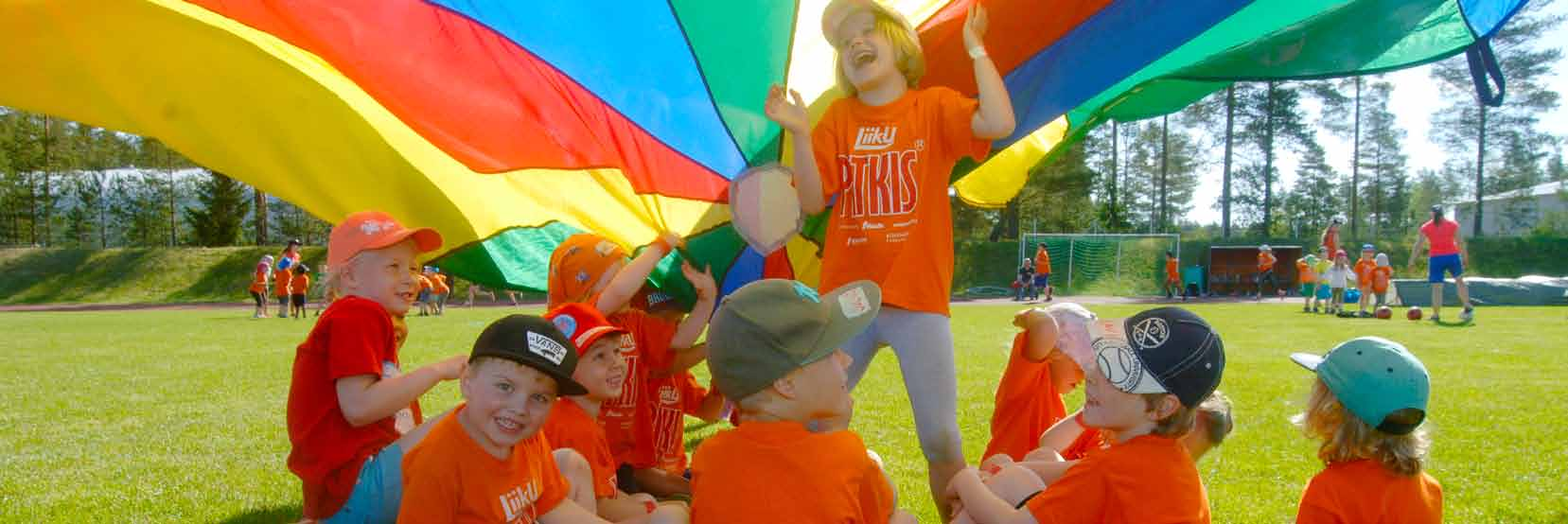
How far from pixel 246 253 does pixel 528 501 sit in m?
36.2

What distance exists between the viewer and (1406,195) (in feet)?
154

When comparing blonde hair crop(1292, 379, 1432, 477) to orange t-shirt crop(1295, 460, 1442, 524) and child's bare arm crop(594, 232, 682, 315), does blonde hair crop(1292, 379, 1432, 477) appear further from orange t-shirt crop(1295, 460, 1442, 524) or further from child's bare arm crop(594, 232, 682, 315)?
child's bare arm crop(594, 232, 682, 315)

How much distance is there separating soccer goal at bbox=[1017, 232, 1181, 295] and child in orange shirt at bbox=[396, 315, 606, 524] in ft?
95.5

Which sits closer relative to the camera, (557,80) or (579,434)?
(579,434)

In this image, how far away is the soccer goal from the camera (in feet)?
99.5

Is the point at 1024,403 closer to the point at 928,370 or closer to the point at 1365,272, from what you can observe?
the point at 928,370

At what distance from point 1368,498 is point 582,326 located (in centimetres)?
208

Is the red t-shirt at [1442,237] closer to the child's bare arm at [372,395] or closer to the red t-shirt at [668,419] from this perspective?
the red t-shirt at [668,419]

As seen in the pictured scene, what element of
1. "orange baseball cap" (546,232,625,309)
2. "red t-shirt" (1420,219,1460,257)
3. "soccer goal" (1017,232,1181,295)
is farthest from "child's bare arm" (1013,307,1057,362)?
"soccer goal" (1017,232,1181,295)

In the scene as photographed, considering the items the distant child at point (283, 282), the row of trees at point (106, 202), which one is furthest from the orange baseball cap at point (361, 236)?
the row of trees at point (106, 202)

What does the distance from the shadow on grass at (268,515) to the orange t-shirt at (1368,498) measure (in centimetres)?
340

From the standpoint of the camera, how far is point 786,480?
79.7 inches

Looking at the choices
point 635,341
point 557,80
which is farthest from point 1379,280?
point 557,80

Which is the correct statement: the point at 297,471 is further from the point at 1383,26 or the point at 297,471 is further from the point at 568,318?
the point at 1383,26
